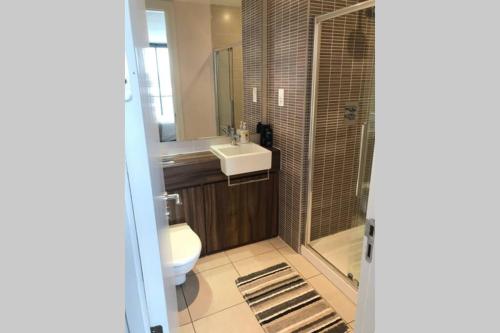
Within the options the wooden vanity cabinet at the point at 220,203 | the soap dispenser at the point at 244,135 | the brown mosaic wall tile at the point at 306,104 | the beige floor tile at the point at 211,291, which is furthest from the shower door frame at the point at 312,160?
the beige floor tile at the point at 211,291

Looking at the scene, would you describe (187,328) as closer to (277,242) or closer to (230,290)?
(230,290)

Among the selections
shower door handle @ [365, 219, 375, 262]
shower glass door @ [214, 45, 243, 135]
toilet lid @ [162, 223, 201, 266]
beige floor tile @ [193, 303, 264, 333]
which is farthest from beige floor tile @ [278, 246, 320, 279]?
shower door handle @ [365, 219, 375, 262]

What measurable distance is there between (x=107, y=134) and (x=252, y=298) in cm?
190

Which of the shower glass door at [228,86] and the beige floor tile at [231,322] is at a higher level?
the shower glass door at [228,86]

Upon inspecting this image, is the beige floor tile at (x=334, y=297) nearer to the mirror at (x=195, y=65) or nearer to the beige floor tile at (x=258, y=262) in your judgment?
the beige floor tile at (x=258, y=262)

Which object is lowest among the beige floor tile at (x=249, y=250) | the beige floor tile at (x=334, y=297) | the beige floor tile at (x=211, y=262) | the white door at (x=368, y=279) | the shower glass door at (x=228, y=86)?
the beige floor tile at (x=334, y=297)

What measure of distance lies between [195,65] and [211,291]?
72.3 inches

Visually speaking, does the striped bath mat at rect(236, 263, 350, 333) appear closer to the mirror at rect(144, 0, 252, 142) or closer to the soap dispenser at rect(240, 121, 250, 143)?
the soap dispenser at rect(240, 121, 250, 143)

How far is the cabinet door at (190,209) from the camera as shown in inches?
87.6

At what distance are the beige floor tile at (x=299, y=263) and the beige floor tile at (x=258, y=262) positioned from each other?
6 centimetres

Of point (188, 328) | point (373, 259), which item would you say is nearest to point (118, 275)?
point (373, 259)

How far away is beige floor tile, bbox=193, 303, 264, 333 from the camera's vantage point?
1.75m

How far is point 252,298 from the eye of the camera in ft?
6.56

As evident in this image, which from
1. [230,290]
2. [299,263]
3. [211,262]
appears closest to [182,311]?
[230,290]
